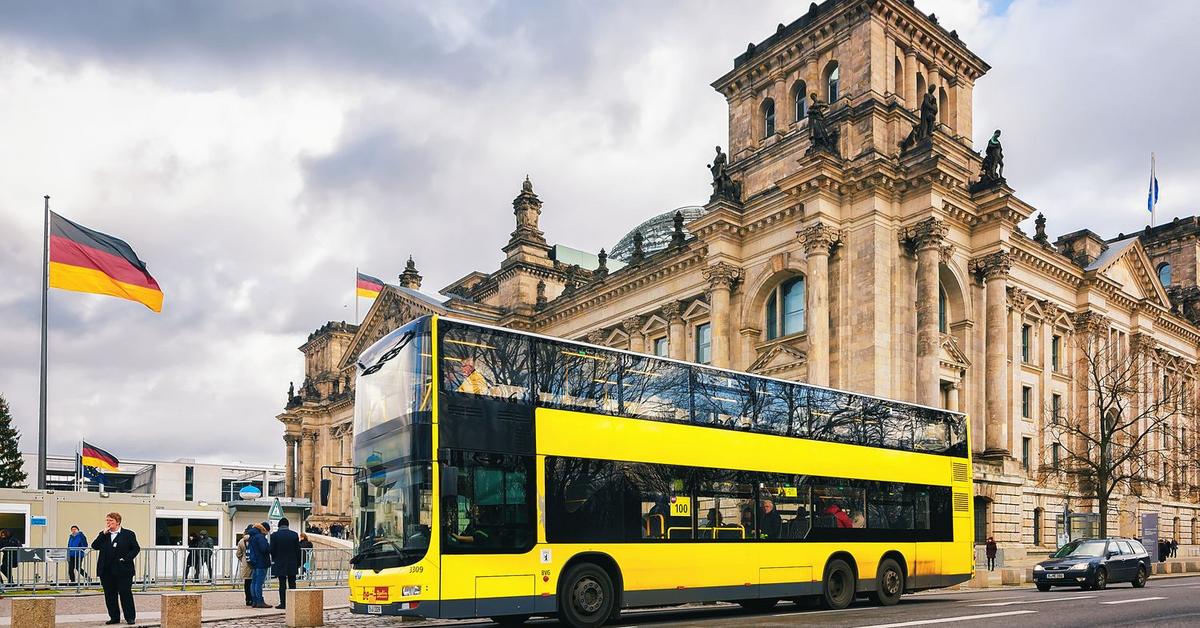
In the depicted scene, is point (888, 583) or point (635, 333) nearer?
point (888, 583)

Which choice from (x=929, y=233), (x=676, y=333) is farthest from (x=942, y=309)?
(x=676, y=333)

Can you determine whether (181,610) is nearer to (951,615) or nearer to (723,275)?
(951,615)

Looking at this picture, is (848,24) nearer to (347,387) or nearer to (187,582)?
(187,582)

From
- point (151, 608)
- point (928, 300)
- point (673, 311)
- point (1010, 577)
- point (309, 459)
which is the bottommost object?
point (1010, 577)

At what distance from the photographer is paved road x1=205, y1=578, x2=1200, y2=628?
47.4 feet

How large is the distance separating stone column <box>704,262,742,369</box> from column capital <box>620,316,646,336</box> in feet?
32.8

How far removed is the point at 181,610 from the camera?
15484 mm

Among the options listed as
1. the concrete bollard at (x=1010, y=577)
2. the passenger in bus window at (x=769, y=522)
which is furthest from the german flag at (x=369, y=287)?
the passenger in bus window at (x=769, y=522)

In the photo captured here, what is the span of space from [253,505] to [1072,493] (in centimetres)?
3463

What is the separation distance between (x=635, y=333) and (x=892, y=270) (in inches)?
712

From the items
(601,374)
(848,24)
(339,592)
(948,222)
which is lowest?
(339,592)

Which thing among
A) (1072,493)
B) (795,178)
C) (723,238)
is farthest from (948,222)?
(1072,493)

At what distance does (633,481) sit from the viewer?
16438mm

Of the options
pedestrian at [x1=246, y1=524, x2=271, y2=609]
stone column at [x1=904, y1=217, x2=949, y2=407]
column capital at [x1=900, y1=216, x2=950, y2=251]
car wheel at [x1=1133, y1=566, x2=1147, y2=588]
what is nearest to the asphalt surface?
pedestrian at [x1=246, y1=524, x2=271, y2=609]
